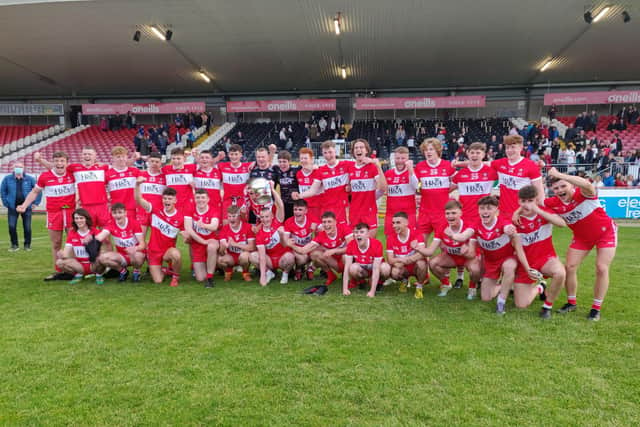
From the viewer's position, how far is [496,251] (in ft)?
15.9

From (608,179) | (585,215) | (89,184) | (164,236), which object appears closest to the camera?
(585,215)

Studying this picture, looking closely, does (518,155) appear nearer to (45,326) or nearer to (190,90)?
(45,326)

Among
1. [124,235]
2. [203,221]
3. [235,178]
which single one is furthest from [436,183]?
[124,235]

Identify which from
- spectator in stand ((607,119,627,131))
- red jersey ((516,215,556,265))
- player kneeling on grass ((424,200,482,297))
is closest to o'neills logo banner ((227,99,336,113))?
spectator in stand ((607,119,627,131))

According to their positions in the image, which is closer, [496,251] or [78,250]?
[496,251]

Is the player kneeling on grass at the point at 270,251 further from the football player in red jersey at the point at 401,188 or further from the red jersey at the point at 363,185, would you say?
the football player in red jersey at the point at 401,188

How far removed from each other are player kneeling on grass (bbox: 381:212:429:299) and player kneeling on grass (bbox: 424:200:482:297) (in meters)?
0.16

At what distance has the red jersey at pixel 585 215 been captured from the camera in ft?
14.1

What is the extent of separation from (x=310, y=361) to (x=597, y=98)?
26.1 metres

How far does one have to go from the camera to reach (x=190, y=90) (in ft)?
94.6

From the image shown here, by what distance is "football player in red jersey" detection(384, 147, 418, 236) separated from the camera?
223 inches

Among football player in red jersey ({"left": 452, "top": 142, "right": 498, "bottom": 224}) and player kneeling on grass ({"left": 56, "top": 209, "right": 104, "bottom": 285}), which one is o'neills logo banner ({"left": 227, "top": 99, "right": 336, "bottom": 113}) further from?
football player in red jersey ({"left": 452, "top": 142, "right": 498, "bottom": 224})

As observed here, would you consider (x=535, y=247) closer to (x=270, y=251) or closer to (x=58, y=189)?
(x=270, y=251)

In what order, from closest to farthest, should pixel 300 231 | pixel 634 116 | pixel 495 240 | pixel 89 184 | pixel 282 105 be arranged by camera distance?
1. pixel 495 240
2. pixel 300 231
3. pixel 89 184
4. pixel 634 116
5. pixel 282 105
